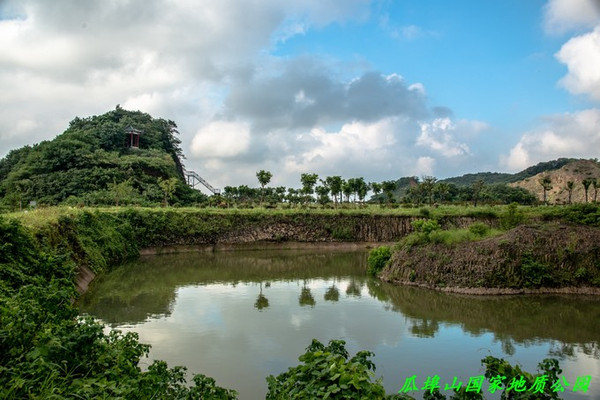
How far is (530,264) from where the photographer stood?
14039 millimetres

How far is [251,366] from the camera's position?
7543 mm

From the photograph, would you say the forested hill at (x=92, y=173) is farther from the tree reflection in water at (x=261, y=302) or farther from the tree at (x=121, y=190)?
the tree reflection in water at (x=261, y=302)

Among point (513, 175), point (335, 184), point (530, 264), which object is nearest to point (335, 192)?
point (335, 184)

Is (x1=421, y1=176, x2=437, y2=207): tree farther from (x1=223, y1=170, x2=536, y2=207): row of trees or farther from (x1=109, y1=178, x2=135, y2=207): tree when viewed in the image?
(x1=109, y1=178, x2=135, y2=207): tree

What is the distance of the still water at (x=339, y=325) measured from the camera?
7.68 metres

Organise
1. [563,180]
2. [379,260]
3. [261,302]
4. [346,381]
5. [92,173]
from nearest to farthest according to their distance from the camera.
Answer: [346,381] → [261,302] → [379,260] → [92,173] → [563,180]

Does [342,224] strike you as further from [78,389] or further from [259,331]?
[78,389]

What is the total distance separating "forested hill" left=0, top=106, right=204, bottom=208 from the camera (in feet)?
132

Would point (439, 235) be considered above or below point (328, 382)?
above

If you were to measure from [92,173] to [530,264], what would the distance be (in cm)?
4172

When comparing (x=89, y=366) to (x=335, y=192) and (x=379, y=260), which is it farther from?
(x=335, y=192)

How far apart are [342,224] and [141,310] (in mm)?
24169

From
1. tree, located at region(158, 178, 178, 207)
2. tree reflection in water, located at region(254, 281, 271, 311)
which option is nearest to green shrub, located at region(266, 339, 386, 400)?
tree reflection in water, located at region(254, 281, 271, 311)

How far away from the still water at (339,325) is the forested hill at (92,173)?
82.9 ft
